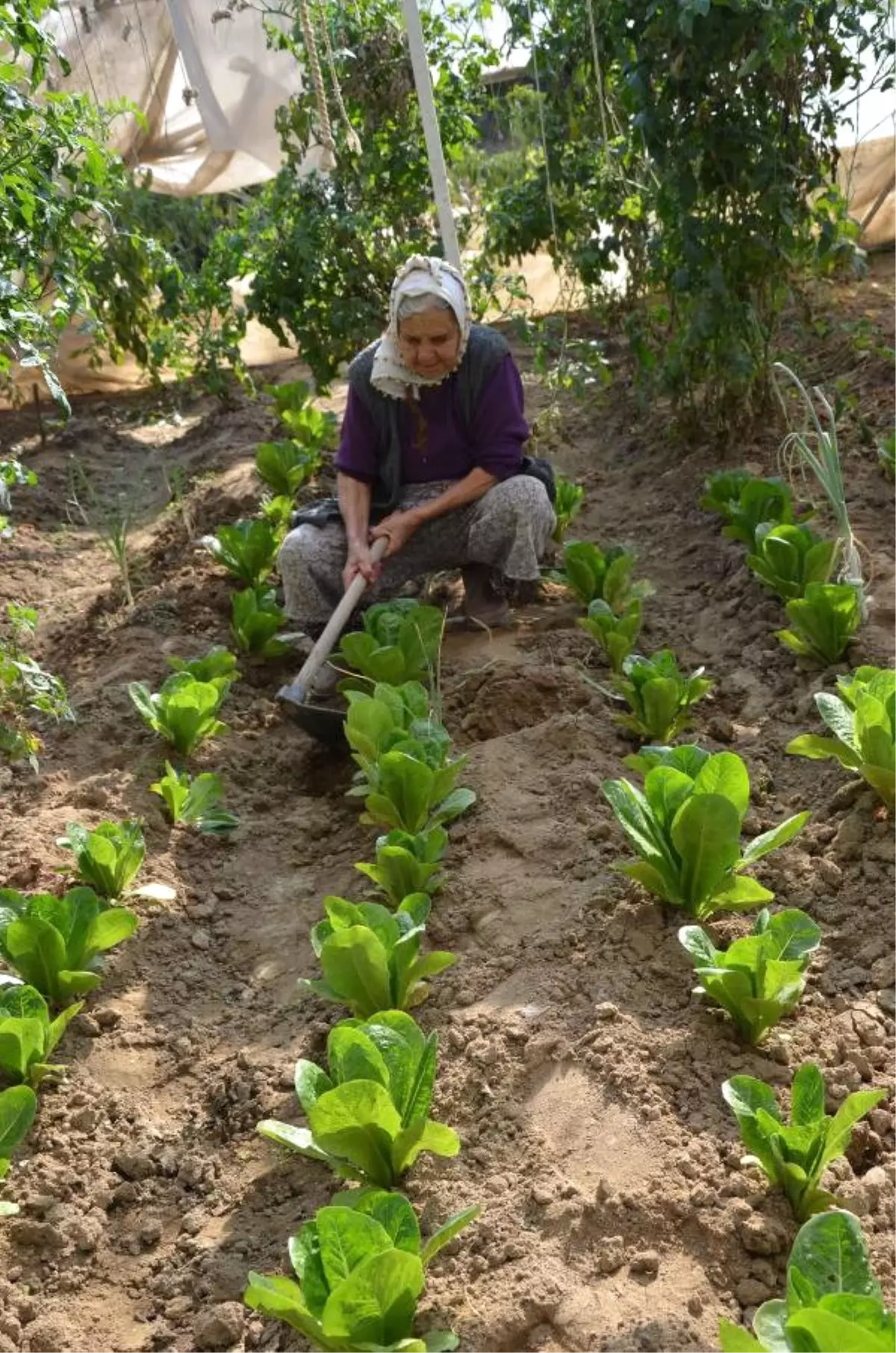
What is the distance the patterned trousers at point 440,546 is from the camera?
4051 millimetres

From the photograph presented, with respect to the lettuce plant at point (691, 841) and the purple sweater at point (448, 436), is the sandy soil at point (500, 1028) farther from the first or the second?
the purple sweater at point (448, 436)

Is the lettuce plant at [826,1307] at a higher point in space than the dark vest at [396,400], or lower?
lower

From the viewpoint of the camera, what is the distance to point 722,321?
4.77 metres

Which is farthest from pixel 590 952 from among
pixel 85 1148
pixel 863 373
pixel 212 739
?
pixel 863 373

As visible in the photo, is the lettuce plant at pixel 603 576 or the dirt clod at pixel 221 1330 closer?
the dirt clod at pixel 221 1330

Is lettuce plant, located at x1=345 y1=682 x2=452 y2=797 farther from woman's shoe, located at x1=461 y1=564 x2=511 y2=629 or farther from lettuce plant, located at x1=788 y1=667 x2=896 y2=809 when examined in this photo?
woman's shoe, located at x1=461 y1=564 x2=511 y2=629

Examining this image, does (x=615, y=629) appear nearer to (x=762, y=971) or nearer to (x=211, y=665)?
(x=211, y=665)

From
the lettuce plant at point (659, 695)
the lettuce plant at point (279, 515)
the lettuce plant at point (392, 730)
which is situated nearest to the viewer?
the lettuce plant at point (392, 730)

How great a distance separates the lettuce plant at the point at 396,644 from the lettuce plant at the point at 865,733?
1114mm

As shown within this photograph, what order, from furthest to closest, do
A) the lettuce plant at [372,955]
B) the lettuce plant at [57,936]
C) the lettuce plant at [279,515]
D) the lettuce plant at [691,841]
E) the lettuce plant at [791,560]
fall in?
the lettuce plant at [279,515], the lettuce plant at [791,560], the lettuce plant at [57,936], the lettuce plant at [691,841], the lettuce plant at [372,955]

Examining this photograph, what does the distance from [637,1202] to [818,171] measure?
4027 millimetres

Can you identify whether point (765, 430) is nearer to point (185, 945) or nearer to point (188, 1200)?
point (185, 945)

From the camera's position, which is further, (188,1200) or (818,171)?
(818,171)

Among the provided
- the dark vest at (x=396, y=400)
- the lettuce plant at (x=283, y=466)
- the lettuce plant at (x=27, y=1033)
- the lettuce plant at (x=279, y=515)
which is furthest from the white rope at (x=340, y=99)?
the lettuce plant at (x=27, y=1033)
